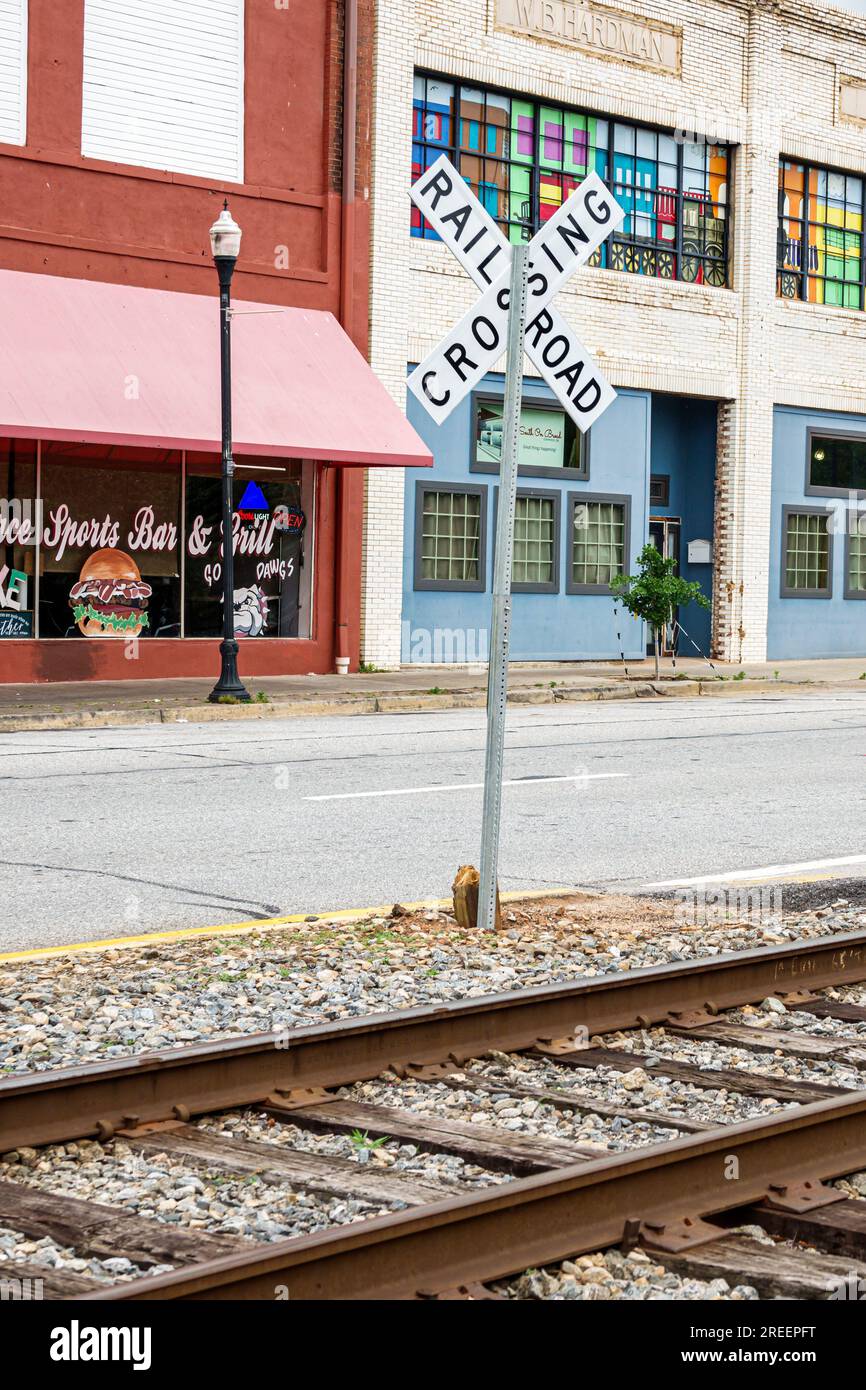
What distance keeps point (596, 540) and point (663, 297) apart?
3.93 metres

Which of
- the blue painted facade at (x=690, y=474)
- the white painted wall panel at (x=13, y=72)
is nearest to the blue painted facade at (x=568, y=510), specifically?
the blue painted facade at (x=690, y=474)

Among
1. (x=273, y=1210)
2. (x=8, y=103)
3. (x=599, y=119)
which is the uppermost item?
(x=599, y=119)

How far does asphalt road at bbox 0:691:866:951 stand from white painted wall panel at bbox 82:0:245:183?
7.92 metres

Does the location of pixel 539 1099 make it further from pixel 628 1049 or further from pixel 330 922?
pixel 330 922

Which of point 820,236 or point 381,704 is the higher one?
point 820,236

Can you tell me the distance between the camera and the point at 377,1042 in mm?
5867

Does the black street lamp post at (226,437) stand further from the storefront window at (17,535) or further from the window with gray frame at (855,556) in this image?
the window with gray frame at (855,556)

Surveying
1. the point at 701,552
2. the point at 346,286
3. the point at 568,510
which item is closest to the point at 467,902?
the point at 346,286

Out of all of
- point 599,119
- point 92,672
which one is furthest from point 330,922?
point 599,119

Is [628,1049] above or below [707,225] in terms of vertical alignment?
below

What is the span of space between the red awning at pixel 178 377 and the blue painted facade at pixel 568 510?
2.56 m

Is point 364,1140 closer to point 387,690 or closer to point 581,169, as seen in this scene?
point 387,690

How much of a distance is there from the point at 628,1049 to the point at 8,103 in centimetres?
1716
